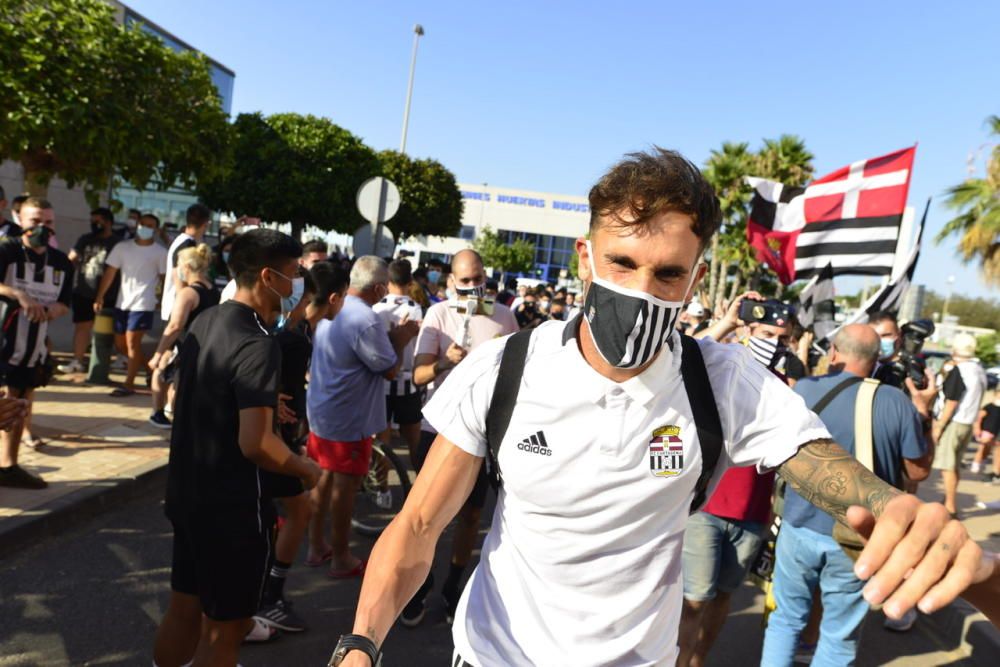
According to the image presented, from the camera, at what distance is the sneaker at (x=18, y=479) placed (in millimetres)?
4926

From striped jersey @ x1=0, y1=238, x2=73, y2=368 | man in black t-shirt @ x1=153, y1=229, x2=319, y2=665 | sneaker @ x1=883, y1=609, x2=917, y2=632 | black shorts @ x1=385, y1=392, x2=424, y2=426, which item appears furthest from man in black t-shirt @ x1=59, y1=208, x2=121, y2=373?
sneaker @ x1=883, y1=609, x2=917, y2=632

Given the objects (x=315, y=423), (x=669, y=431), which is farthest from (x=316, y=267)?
(x=669, y=431)

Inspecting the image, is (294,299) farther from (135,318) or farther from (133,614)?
(135,318)

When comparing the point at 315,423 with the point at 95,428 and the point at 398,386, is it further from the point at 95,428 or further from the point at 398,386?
the point at 95,428

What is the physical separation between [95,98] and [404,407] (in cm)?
479

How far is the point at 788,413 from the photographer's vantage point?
5.52 ft

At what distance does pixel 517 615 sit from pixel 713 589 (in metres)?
2.21

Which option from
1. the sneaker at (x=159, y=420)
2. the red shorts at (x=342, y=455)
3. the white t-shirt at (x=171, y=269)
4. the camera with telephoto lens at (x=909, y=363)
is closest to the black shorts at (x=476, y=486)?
the red shorts at (x=342, y=455)

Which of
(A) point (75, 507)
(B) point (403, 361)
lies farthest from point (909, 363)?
(A) point (75, 507)

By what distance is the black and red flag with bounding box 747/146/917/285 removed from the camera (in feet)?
22.0

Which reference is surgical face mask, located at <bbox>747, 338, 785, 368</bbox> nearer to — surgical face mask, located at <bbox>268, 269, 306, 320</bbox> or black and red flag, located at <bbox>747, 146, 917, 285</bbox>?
surgical face mask, located at <bbox>268, 269, 306, 320</bbox>

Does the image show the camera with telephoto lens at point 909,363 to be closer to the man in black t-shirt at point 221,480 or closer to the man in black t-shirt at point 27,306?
the man in black t-shirt at point 221,480

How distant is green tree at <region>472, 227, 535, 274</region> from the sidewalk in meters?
55.0

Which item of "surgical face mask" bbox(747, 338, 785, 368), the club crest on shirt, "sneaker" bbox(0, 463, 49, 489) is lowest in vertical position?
"sneaker" bbox(0, 463, 49, 489)
